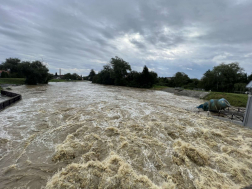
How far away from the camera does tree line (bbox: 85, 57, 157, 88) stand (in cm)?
4881

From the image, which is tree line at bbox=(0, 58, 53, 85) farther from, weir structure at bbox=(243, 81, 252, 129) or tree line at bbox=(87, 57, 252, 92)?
weir structure at bbox=(243, 81, 252, 129)

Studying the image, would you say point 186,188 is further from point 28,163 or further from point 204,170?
point 28,163

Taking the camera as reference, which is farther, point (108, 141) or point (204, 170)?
point (108, 141)

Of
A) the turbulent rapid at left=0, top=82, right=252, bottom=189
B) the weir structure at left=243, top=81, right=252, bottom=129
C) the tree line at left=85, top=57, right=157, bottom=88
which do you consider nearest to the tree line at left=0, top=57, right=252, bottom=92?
the tree line at left=85, top=57, right=157, bottom=88

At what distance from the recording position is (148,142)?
6.23 meters

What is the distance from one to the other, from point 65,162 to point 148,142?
3.90 meters

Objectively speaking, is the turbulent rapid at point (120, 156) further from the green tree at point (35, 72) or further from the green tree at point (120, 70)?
the green tree at point (120, 70)

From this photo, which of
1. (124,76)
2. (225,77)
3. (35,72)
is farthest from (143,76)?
(35,72)

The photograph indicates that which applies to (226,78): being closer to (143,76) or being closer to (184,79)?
(184,79)

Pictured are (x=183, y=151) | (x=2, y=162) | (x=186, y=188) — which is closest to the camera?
(x=186, y=188)

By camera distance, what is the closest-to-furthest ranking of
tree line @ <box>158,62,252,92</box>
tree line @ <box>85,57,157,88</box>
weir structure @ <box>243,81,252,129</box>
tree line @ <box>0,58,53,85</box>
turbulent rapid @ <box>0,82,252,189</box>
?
turbulent rapid @ <box>0,82,252,189</box> → weir structure @ <box>243,81,252,129</box> → tree line @ <box>158,62,252,92</box> → tree line @ <box>0,58,53,85</box> → tree line @ <box>85,57,157,88</box>

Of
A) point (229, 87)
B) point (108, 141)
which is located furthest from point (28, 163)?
point (229, 87)

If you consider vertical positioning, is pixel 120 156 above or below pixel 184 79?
below

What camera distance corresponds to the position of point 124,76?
5772 centimetres
